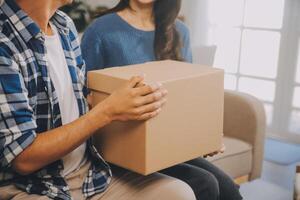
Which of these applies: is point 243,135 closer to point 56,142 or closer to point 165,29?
point 165,29

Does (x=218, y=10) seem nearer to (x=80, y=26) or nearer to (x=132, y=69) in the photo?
(x=80, y=26)

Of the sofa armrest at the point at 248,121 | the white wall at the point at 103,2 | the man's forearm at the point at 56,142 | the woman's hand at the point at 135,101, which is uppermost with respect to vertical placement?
the white wall at the point at 103,2

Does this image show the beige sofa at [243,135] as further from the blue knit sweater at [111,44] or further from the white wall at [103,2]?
the white wall at [103,2]

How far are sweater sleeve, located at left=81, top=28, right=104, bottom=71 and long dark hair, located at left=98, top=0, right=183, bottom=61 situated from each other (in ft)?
0.55

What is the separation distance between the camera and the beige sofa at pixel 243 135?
6.70ft

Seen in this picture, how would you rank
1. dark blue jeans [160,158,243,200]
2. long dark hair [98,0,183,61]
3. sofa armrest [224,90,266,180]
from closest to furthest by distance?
dark blue jeans [160,158,243,200] → long dark hair [98,0,183,61] → sofa armrest [224,90,266,180]

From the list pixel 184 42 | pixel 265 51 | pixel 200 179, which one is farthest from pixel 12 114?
pixel 265 51

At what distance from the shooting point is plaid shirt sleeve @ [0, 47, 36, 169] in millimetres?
995

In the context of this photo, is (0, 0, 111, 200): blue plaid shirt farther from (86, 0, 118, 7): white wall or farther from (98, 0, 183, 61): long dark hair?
(86, 0, 118, 7): white wall

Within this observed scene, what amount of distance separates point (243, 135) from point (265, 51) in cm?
127

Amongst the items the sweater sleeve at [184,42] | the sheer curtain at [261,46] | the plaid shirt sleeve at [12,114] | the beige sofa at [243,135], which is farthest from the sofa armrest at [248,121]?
the plaid shirt sleeve at [12,114]

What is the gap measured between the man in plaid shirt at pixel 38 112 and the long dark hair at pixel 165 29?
0.54 m

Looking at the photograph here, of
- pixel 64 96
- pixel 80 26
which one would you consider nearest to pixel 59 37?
pixel 64 96

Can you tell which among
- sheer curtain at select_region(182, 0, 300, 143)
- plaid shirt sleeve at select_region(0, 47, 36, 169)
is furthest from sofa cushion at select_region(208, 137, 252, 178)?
sheer curtain at select_region(182, 0, 300, 143)
